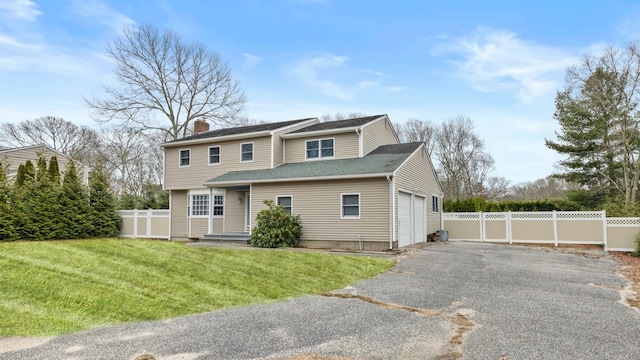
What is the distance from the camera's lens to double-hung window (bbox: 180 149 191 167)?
20391mm

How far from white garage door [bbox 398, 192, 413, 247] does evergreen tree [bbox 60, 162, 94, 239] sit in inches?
523

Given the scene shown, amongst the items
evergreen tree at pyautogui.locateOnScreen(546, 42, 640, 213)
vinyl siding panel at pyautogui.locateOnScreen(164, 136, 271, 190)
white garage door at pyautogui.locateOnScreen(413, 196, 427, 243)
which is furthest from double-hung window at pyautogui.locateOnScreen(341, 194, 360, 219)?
evergreen tree at pyautogui.locateOnScreen(546, 42, 640, 213)

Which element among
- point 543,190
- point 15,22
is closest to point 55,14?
point 15,22

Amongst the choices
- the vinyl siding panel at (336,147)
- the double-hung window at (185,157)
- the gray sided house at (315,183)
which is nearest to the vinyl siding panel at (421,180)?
the gray sided house at (315,183)

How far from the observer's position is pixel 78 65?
17.7 m

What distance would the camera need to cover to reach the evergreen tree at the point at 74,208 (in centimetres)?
1527

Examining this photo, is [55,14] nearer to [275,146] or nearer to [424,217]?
[275,146]

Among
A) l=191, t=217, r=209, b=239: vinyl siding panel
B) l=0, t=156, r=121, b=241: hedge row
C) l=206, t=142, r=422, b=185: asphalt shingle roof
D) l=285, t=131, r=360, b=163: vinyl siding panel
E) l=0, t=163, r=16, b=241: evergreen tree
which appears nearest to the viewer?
l=0, t=163, r=16, b=241: evergreen tree

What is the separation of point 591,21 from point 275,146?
14.5 meters

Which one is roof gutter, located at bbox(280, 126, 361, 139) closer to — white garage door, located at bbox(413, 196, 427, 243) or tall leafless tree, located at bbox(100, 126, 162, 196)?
white garage door, located at bbox(413, 196, 427, 243)

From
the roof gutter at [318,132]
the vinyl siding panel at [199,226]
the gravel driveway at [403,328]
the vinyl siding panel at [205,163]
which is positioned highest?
the roof gutter at [318,132]

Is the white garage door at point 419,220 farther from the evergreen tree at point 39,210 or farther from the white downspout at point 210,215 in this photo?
the evergreen tree at point 39,210

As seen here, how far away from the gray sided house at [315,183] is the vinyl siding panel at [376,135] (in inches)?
1.8

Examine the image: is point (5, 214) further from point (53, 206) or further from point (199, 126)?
point (199, 126)
